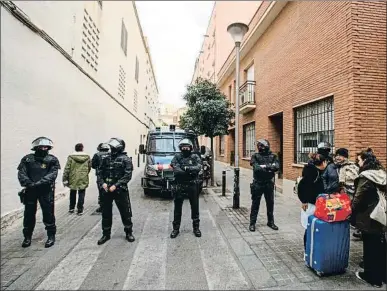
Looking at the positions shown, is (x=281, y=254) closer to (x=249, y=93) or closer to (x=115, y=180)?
(x=115, y=180)

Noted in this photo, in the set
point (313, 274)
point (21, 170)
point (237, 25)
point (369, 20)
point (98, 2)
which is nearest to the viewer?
point (313, 274)

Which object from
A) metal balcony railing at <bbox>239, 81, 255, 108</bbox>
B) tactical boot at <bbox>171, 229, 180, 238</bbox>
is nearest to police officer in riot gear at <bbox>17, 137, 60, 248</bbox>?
tactical boot at <bbox>171, 229, 180, 238</bbox>

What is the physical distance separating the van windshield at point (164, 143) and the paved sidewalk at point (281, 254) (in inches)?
125

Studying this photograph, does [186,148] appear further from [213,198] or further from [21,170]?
[213,198]

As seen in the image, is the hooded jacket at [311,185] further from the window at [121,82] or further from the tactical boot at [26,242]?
the window at [121,82]

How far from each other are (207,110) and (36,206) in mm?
7485

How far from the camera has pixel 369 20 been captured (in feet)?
18.9

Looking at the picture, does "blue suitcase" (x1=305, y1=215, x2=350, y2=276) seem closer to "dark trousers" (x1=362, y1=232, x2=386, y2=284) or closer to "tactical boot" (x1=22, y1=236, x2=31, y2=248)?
"dark trousers" (x1=362, y1=232, x2=386, y2=284)

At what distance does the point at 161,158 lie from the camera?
26.5 feet

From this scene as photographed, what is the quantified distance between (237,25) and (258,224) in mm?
5114

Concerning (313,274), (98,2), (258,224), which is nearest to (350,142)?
(258,224)

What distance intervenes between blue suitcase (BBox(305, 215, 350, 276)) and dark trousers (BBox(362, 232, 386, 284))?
0.22 meters

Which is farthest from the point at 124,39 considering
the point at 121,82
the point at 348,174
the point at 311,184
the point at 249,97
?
the point at 311,184

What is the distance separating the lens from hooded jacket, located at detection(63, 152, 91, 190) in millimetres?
6098
